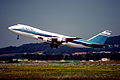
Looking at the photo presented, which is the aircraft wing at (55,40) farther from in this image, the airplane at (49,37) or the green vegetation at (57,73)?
the green vegetation at (57,73)

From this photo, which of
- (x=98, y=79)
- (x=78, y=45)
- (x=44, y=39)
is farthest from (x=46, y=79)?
(x=78, y=45)

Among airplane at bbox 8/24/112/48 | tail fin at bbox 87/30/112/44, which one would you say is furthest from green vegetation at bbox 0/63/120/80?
tail fin at bbox 87/30/112/44

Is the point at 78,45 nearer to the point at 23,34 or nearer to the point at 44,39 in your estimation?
the point at 44,39

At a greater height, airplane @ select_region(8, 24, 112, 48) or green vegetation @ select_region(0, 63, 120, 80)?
A: airplane @ select_region(8, 24, 112, 48)

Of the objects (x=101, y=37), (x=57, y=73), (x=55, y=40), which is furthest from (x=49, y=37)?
(x=57, y=73)

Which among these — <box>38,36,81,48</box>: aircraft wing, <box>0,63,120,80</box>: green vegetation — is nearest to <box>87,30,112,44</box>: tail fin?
<box>38,36,81,48</box>: aircraft wing

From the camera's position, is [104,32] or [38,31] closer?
[38,31]

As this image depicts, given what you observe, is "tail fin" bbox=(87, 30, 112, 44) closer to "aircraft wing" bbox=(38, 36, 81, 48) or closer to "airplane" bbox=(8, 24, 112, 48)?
"airplane" bbox=(8, 24, 112, 48)

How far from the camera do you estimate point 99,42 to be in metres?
105

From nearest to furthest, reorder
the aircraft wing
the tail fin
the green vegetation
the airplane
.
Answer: the green vegetation → the airplane → the aircraft wing → the tail fin

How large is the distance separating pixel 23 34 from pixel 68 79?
5150 cm

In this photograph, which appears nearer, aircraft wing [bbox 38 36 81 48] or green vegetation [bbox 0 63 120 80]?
green vegetation [bbox 0 63 120 80]

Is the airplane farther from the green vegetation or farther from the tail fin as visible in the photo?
the green vegetation

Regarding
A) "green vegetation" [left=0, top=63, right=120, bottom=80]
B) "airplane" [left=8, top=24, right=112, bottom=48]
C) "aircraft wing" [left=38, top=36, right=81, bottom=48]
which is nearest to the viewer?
"green vegetation" [left=0, top=63, right=120, bottom=80]
